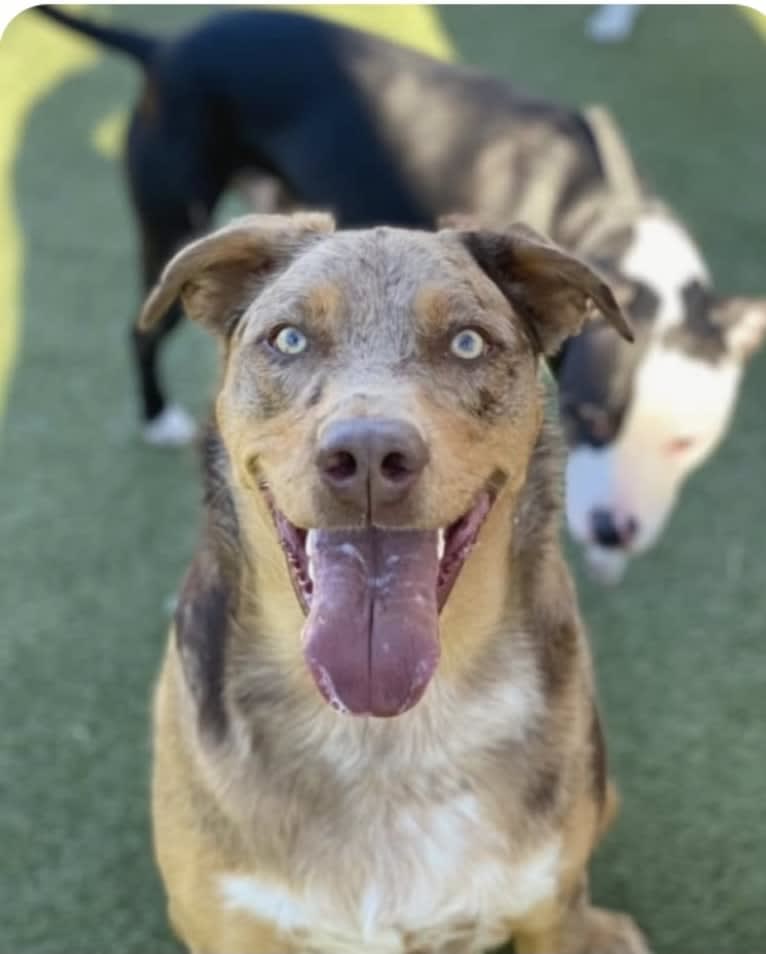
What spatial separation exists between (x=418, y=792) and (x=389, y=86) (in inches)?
96.6

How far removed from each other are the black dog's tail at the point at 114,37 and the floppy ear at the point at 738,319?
1687 mm

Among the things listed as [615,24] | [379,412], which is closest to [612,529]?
[379,412]

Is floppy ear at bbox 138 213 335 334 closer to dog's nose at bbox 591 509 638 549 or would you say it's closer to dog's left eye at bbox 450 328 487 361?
dog's left eye at bbox 450 328 487 361

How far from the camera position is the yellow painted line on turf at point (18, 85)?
4.51m

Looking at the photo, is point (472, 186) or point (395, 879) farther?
point (472, 186)

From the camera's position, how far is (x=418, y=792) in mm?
2025

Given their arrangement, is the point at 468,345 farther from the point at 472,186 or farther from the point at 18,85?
the point at 18,85

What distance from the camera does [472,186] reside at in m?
3.85

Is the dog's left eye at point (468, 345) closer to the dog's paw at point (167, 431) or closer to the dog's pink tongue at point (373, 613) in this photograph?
the dog's pink tongue at point (373, 613)

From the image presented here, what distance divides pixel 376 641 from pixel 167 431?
2.16 metres

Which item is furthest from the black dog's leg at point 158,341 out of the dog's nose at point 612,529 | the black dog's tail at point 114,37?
the dog's nose at point 612,529

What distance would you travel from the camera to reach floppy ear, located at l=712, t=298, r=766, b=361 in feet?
11.0

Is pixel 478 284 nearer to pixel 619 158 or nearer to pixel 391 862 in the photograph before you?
pixel 391 862

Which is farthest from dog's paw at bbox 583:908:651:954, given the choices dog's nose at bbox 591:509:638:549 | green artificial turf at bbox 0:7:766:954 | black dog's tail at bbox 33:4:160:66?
black dog's tail at bbox 33:4:160:66
